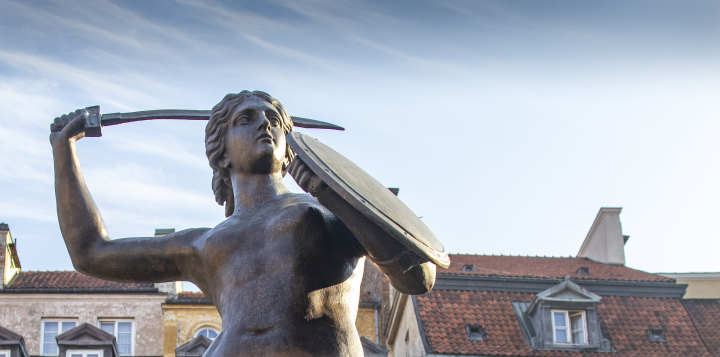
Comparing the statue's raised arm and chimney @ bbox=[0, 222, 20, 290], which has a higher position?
chimney @ bbox=[0, 222, 20, 290]

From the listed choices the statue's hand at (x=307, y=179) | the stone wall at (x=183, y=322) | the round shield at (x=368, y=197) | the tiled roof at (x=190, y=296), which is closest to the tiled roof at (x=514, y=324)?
the stone wall at (x=183, y=322)

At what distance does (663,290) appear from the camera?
3372 centimetres

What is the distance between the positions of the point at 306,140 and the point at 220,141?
731 mm

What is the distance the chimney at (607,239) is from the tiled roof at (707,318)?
24.5ft

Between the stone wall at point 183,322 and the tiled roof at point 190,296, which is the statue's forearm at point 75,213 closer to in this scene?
the stone wall at point 183,322

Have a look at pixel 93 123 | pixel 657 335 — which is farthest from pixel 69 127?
pixel 657 335

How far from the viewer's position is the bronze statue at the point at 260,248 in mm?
5129

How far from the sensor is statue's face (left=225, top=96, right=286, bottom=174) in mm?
5766

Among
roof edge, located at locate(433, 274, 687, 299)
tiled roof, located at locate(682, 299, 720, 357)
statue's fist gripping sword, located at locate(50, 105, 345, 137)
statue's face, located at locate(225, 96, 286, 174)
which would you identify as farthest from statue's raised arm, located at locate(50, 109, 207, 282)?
tiled roof, located at locate(682, 299, 720, 357)

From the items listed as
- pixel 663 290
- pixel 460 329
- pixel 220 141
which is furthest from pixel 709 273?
pixel 220 141

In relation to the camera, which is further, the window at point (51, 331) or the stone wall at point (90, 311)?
the stone wall at point (90, 311)

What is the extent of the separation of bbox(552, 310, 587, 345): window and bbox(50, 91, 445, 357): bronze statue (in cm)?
2659

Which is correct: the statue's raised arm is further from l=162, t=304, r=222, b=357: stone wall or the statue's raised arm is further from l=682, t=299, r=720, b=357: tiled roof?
l=162, t=304, r=222, b=357: stone wall

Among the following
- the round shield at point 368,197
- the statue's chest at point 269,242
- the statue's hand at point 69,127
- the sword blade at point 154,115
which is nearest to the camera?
the round shield at point 368,197
